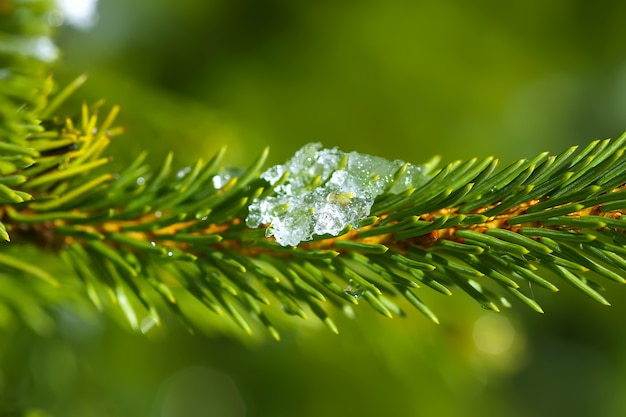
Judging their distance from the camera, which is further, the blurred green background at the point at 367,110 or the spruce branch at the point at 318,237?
the blurred green background at the point at 367,110

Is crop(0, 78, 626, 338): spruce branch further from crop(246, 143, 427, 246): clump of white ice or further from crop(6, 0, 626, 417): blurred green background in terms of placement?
crop(6, 0, 626, 417): blurred green background

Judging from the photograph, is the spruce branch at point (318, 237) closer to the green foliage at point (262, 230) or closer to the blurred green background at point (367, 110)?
the green foliage at point (262, 230)

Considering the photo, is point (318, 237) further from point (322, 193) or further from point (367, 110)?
point (367, 110)

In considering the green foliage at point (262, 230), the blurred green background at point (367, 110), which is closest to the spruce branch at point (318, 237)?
the green foliage at point (262, 230)

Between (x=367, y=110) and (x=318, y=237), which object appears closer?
(x=318, y=237)

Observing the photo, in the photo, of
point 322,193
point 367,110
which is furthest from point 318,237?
point 367,110

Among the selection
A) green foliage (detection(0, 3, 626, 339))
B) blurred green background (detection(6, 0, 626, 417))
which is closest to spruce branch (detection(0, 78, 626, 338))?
green foliage (detection(0, 3, 626, 339))
